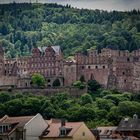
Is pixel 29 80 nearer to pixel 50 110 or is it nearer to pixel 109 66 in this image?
pixel 109 66

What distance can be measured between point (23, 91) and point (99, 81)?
38.2 ft

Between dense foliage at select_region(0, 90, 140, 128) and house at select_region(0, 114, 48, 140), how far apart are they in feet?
105

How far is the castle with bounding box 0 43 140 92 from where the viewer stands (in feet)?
474

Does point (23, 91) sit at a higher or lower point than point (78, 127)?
lower

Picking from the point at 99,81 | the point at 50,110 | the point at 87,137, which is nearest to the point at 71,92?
the point at 99,81

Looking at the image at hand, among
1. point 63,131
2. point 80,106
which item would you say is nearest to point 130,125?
point 63,131

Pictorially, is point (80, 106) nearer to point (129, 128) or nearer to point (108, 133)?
point (129, 128)

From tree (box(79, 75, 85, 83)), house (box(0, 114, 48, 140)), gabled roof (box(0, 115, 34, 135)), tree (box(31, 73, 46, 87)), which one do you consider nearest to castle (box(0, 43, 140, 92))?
tree (box(79, 75, 85, 83))

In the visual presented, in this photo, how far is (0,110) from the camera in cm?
10981

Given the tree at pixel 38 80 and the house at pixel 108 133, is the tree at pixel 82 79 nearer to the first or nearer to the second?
the tree at pixel 38 80

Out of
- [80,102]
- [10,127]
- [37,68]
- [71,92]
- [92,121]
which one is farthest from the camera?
[37,68]

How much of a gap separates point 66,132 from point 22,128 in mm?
2978

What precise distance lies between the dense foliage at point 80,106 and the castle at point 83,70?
499 centimetres

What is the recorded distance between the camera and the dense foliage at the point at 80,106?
111 meters
